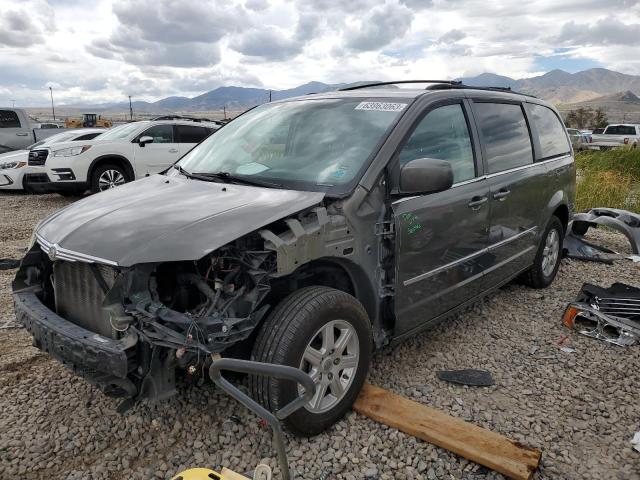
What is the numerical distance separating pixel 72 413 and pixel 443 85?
3240mm

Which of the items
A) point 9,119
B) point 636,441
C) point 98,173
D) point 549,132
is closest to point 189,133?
point 98,173

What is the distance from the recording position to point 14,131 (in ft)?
47.3

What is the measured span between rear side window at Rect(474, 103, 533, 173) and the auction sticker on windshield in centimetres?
83

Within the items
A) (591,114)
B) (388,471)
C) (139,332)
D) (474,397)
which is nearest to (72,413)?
(139,332)

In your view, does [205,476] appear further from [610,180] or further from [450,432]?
[610,180]

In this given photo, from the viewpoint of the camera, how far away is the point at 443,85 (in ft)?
12.1

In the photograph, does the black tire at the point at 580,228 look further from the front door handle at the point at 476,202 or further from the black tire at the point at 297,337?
the black tire at the point at 297,337

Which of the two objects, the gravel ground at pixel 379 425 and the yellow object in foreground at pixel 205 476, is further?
the gravel ground at pixel 379 425

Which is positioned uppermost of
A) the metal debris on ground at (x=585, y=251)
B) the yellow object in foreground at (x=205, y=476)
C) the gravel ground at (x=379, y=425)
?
the yellow object in foreground at (x=205, y=476)

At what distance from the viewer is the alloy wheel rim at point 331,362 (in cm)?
262

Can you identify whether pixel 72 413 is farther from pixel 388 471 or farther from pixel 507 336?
pixel 507 336

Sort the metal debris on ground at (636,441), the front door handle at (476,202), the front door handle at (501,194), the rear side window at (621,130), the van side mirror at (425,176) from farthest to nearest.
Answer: the rear side window at (621,130) → the front door handle at (501,194) → the front door handle at (476,202) → the van side mirror at (425,176) → the metal debris on ground at (636,441)

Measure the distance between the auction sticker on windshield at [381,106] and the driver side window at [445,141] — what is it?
0.17 meters

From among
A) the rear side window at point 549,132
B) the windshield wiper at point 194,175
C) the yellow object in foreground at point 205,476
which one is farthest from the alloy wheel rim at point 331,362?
the rear side window at point 549,132
